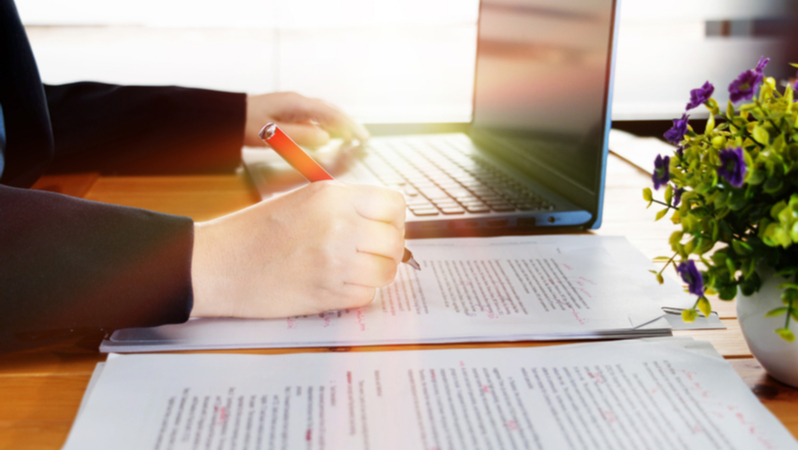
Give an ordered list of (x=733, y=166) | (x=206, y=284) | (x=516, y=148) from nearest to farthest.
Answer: (x=733, y=166)
(x=206, y=284)
(x=516, y=148)

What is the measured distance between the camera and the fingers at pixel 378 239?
495 millimetres

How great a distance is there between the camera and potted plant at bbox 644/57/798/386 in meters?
0.35

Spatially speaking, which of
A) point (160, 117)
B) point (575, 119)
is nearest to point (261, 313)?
point (575, 119)

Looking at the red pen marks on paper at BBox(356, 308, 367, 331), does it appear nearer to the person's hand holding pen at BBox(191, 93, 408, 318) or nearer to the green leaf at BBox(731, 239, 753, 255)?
the person's hand holding pen at BBox(191, 93, 408, 318)

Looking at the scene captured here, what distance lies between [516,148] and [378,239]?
0.51m

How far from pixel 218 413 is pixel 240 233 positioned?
0.17m

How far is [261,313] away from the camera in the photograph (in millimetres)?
484

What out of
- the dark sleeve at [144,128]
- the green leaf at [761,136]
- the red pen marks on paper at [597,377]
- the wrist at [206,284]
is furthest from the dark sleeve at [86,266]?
the dark sleeve at [144,128]

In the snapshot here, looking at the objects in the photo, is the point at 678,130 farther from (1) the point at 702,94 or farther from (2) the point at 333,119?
(2) the point at 333,119

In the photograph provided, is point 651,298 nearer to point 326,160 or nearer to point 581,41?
point 581,41

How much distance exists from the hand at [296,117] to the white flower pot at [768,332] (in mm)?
737

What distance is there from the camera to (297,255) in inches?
19.2

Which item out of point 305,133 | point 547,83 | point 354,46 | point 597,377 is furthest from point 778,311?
point 354,46

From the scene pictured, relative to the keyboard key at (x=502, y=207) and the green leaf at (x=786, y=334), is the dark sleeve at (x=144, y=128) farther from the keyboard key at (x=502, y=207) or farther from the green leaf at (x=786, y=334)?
the green leaf at (x=786, y=334)
